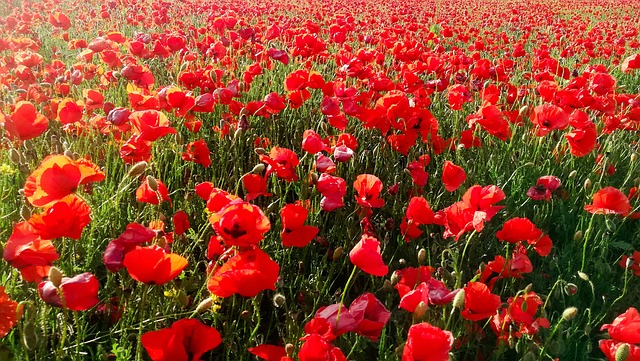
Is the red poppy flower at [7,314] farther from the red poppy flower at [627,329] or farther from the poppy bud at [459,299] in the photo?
the red poppy flower at [627,329]

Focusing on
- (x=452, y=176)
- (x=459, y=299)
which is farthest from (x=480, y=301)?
(x=452, y=176)

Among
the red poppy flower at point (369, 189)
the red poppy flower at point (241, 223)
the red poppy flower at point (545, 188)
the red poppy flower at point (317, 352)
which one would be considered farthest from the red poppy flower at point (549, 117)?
the red poppy flower at point (317, 352)

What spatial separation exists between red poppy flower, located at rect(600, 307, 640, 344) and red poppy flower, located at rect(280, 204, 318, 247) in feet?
2.54

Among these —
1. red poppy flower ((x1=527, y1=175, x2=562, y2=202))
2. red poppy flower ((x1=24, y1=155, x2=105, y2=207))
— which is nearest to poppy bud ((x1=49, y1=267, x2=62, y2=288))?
red poppy flower ((x1=24, y1=155, x2=105, y2=207))

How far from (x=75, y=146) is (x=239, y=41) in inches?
74.1

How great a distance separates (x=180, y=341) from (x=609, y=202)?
1509 millimetres

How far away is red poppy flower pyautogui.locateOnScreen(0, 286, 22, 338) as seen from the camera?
3.26 ft

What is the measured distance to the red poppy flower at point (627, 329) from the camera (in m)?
1.14

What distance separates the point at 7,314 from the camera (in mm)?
1005

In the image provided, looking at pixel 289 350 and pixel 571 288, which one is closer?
pixel 289 350

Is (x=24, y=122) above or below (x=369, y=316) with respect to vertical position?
above

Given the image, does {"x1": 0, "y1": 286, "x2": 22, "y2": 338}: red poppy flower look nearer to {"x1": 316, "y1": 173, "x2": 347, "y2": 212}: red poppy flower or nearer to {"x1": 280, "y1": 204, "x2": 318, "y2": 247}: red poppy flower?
{"x1": 280, "y1": 204, "x2": 318, "y2": 247}: red poppy flower

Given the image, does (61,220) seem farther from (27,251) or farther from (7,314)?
(7,314)

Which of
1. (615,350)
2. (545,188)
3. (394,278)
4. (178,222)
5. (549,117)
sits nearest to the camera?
(615,350)
